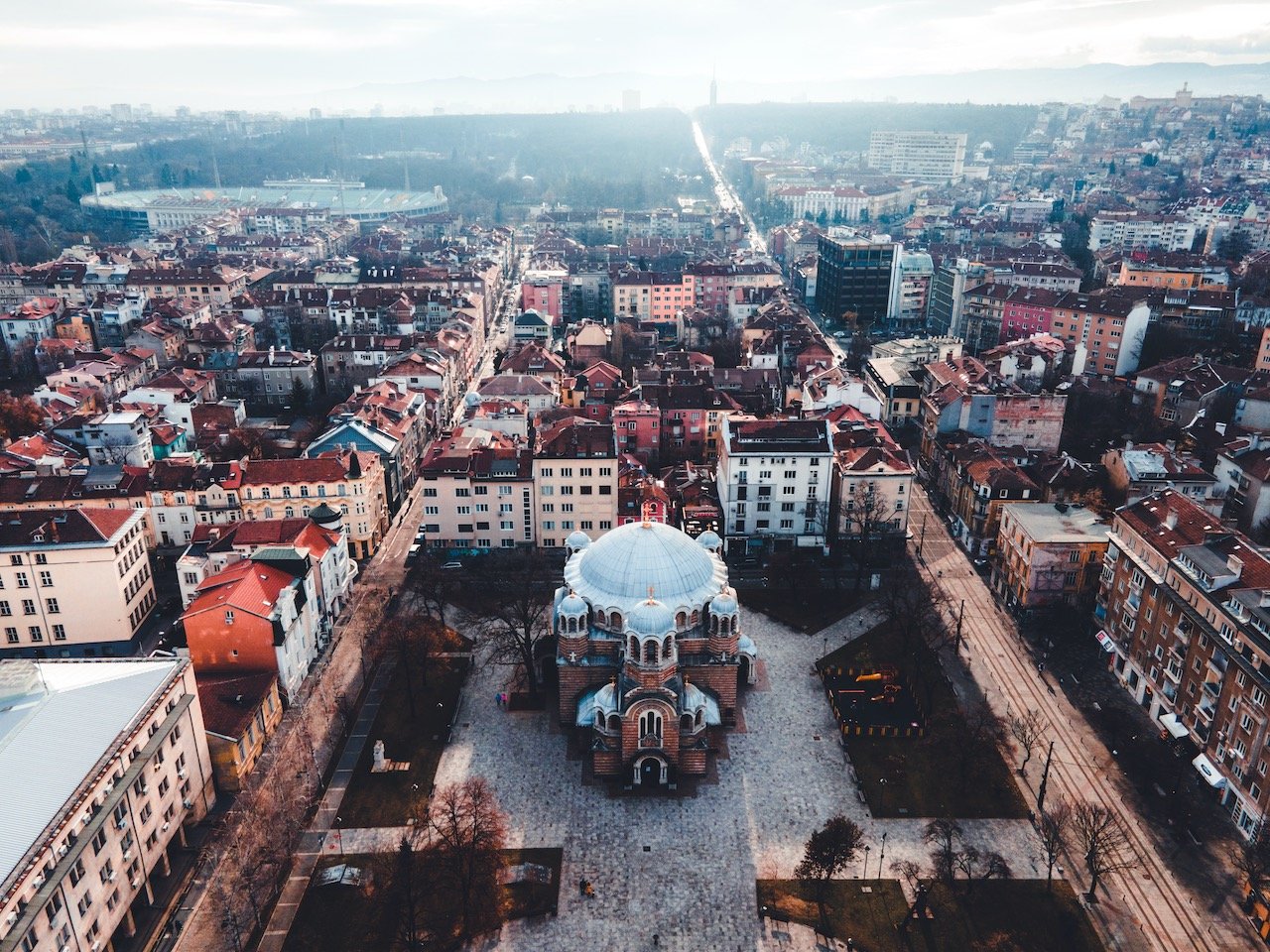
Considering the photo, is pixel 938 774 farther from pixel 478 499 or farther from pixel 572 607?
pixel 478 499

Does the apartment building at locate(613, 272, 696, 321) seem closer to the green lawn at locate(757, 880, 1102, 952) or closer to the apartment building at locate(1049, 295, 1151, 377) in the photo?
the apartment building at locate(1049, 295, 1151, 377)

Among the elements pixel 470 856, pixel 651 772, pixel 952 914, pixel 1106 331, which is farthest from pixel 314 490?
pixel 1106 331

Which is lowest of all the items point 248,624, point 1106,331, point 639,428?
point 639,428

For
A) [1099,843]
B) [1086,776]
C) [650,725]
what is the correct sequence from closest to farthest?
[1099,843], [650,725], [1086,776]

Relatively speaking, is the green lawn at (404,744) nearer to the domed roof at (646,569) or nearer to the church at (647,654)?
the church at (647,654)

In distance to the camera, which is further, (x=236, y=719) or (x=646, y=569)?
(x=646, y=569)

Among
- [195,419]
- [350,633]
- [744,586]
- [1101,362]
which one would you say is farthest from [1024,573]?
[195,419]
